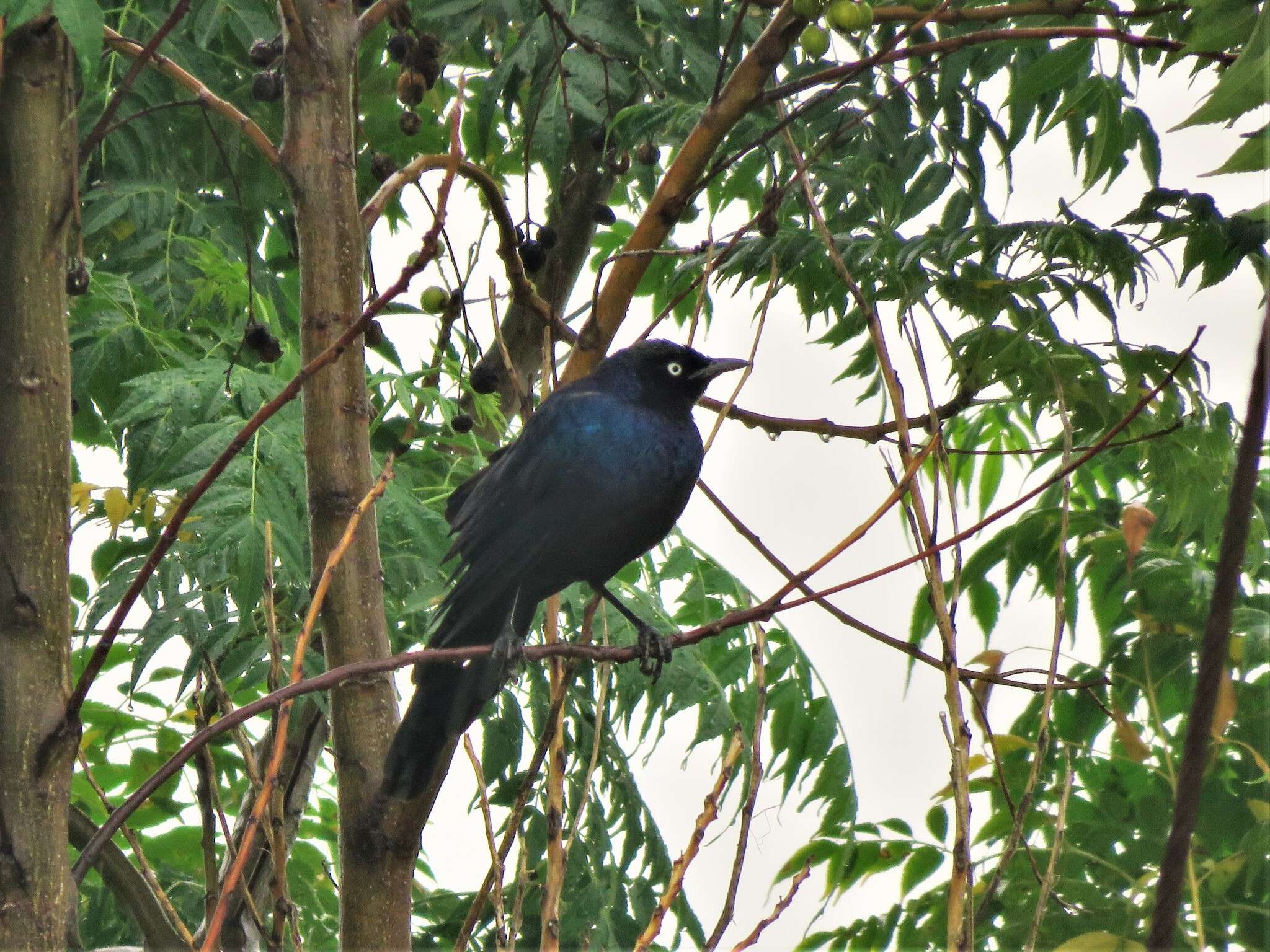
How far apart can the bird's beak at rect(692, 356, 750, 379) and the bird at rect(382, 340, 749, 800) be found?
22cm

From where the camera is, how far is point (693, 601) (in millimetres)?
3395

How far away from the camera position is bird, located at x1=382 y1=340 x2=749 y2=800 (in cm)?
274

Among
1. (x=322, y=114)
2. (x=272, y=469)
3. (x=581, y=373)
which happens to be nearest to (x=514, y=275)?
(x=581, y=373)

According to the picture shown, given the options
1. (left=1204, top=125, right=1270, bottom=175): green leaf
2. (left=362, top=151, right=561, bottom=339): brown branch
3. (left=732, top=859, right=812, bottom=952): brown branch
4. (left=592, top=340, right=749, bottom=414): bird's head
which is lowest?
(left=732, top=859, right=812, bottom=952): brown branch

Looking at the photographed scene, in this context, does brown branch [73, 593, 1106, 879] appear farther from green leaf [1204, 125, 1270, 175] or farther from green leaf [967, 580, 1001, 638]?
green leaf [967, 580, 1001, 638]

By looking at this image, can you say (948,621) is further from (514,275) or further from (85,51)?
(85,51)

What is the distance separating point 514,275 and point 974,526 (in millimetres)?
1116

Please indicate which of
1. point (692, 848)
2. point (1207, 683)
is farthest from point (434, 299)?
point (1207, 683)

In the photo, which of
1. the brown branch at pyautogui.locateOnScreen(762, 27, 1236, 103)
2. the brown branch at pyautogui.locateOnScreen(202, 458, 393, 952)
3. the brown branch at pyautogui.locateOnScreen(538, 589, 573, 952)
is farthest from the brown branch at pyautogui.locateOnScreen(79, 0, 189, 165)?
the brown branch at pyautogui.locateOnScreen(762, 27, 1236, 103)

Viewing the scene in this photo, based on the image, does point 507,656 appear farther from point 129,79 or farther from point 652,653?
point 129,79

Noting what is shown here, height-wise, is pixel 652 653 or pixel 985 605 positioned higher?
pixel 985 605

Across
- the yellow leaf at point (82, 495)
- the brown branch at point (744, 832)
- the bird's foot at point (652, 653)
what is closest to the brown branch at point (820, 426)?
the bird's foot at point (652, 653)

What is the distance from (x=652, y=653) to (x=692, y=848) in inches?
46.4

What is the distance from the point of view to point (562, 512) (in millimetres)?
2850
